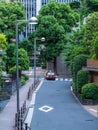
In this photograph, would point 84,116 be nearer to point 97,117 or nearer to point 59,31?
point 97,117

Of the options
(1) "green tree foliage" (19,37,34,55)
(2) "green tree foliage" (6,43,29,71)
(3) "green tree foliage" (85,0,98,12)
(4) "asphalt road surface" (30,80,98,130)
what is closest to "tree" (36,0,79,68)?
(1) "green tree foliage" (19,37,34,55)

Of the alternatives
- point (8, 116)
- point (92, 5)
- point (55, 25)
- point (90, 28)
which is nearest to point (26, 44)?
point (55, 25)

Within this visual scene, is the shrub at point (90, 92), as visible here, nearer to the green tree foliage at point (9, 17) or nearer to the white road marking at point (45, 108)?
the white road marking at point (45, 108)

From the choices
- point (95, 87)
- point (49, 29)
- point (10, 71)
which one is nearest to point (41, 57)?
point (49, 29)

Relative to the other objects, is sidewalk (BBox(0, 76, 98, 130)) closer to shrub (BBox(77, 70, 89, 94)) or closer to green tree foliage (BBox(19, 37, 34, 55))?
shrub (BBox(77, 70, 89, 94))

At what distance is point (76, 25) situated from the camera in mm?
82500

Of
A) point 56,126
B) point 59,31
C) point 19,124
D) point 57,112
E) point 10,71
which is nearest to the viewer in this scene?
point 19,124

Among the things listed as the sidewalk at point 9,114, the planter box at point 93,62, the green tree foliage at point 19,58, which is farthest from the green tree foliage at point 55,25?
the sidewalk at point 9,114

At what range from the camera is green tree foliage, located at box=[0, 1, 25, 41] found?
2872 inches

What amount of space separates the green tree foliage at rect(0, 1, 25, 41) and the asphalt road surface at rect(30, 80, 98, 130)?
29.0m

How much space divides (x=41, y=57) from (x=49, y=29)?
6.15 m

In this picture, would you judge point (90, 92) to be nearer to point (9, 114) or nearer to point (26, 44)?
point (9, 114)

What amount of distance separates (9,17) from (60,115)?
4338 cm

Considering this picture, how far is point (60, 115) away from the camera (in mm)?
32688
